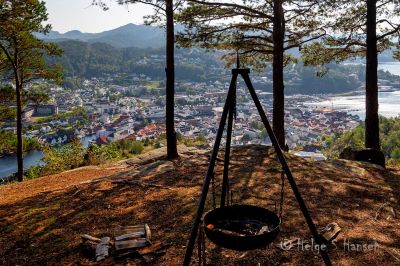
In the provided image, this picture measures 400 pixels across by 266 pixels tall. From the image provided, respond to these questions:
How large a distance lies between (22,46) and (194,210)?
40.8 ft

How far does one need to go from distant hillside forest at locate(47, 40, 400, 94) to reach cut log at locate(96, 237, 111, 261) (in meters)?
106

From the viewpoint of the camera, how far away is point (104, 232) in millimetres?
5594

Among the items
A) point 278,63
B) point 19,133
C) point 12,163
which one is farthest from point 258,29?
point 12,163

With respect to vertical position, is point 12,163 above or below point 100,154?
below

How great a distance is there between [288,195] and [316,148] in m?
41.4

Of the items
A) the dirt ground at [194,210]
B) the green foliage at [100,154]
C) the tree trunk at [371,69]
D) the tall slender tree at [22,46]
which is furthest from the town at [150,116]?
the dirt ground at [194,210]

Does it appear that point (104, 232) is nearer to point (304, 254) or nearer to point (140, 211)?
point (140, 211)

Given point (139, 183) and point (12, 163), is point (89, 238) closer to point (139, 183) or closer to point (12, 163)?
point (139, 183)

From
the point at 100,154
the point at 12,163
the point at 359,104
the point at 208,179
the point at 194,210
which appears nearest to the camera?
the point at 208,179

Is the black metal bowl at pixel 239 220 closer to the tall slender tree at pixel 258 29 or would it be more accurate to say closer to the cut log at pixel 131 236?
the cut log at pixel 131 236

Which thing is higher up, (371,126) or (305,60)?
(305,60)

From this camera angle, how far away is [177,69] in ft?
468

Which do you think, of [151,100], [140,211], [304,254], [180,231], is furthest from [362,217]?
[151,100]

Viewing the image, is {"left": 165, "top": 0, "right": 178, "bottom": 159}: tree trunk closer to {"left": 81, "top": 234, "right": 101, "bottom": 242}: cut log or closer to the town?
{"left": 81, "top": 234, "right": 101, "bottom": 242}: cut log
